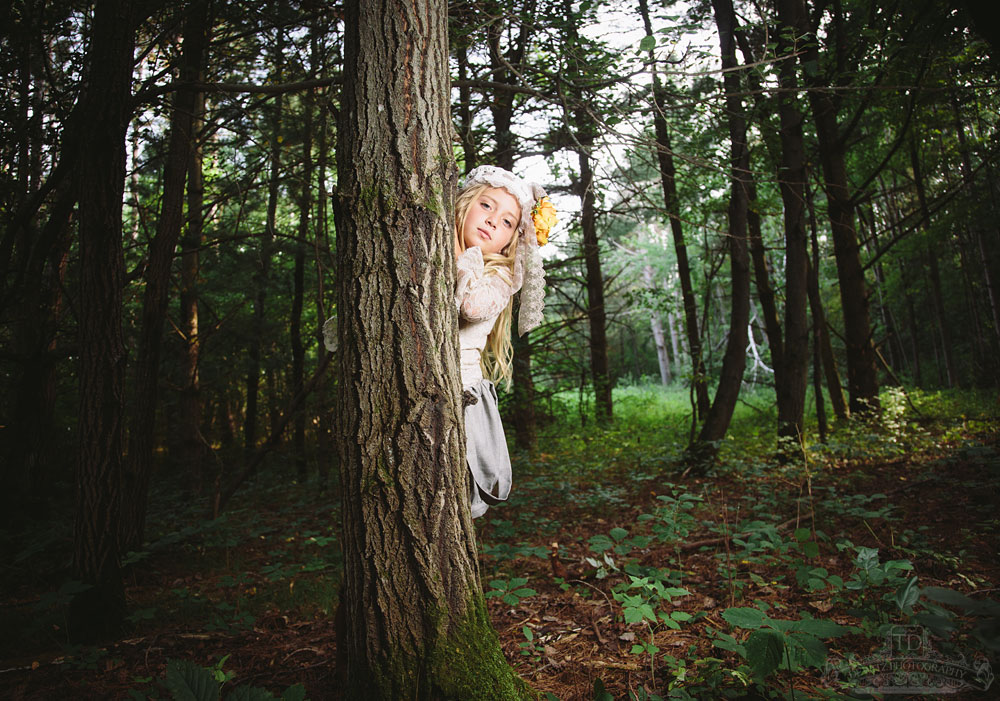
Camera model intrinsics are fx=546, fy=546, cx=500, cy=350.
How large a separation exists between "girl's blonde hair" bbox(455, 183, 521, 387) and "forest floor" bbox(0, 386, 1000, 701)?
3.58 ft

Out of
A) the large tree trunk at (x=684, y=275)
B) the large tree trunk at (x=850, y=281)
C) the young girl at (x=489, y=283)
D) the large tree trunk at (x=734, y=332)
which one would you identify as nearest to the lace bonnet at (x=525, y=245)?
the young girl at (x=489, y=283)

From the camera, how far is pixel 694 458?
268 inches

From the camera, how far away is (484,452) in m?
2.20

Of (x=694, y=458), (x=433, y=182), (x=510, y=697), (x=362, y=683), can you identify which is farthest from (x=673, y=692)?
(x=694, y=458)

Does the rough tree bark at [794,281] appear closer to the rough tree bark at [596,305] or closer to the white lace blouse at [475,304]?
the rough tree bark at [596,305]

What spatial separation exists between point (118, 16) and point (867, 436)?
8101 mm

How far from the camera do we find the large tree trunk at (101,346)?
3.17 meters

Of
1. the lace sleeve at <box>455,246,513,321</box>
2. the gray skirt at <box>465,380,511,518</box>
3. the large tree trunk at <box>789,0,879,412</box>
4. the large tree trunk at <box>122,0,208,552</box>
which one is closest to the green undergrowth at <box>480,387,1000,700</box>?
the large tree trunk at <box>789,0,879,412</box>

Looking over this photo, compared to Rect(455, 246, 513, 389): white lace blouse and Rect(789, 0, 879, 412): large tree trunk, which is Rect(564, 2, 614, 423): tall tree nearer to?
Rect(455, 246, 513, 389): white lace blouse

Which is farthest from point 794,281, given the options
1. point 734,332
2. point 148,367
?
point 148,367

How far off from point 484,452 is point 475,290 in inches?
25.5

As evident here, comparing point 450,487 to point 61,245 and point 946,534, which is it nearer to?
point 946,534

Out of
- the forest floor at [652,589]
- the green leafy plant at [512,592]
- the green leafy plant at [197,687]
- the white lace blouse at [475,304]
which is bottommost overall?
the forest floor at [652,589]

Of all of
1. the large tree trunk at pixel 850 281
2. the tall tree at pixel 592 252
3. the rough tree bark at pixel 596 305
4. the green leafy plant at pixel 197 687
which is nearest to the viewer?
the green leafy plant at pixel 197 687
